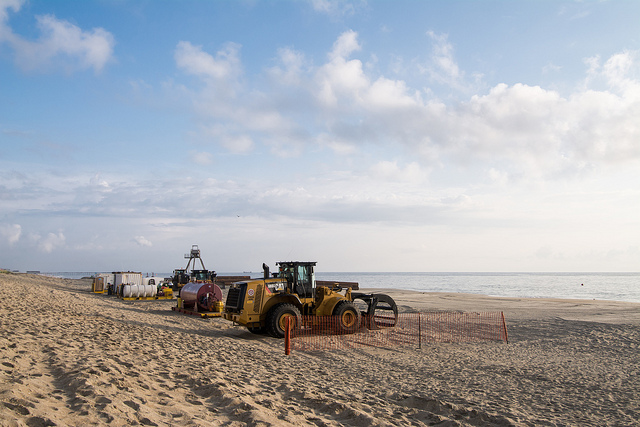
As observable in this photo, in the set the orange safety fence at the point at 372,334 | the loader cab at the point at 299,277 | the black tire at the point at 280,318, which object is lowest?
the orange safety fence at the point at 372,334

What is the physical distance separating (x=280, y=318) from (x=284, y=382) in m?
5.91

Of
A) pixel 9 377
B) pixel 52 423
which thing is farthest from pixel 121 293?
pixel 52 423

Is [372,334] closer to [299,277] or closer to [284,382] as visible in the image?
[299,277]

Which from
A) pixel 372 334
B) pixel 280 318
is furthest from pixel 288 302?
pixel 372 334

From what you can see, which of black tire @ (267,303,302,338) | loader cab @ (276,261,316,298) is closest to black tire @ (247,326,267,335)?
black tire @ (267,303,302,338)

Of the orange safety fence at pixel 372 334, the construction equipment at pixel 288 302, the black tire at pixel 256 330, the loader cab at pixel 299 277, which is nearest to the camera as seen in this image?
the orange safety fence at pixel 372 334

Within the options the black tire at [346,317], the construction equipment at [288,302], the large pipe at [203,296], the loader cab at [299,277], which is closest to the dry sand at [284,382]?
the construction equipment at [288,302]

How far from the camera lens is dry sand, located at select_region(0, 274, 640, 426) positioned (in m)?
5.27

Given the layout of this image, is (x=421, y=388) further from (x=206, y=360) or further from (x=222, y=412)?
(x=206, y=360)

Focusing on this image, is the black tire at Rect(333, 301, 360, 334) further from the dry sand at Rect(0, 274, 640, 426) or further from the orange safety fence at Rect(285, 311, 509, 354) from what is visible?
the dry sand at Rect(0, 274, 640, 426)

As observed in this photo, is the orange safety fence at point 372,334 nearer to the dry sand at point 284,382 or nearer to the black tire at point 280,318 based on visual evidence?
the black tire at point 280,318

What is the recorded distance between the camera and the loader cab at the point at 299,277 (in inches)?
569

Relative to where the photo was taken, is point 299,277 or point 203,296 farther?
point 203,296

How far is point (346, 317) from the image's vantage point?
14492 millimetres
